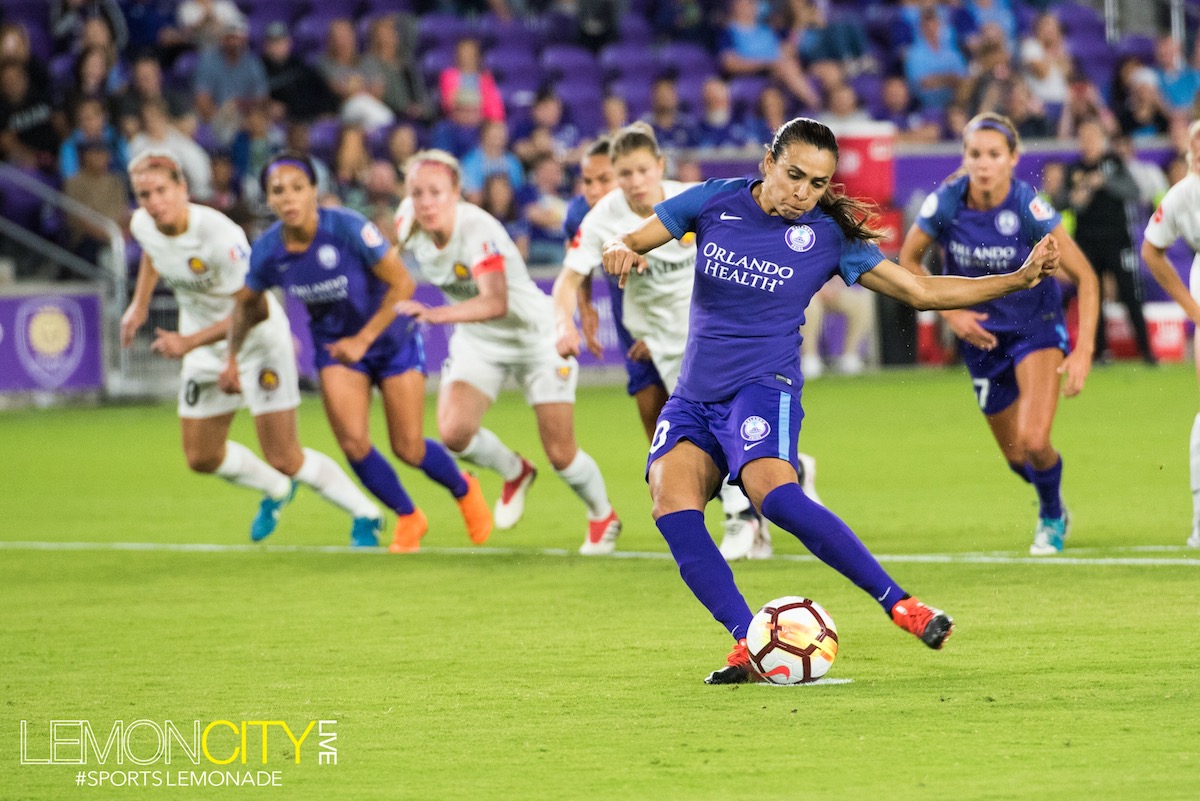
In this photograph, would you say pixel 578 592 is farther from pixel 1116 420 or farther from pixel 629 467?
pixel 1116 420

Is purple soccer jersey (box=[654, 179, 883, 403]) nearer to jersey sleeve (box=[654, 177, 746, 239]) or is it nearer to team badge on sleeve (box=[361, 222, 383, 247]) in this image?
jersey sleeve (box=[654, 177, 746, 239])

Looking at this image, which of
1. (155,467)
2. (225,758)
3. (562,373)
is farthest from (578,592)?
(155,467)

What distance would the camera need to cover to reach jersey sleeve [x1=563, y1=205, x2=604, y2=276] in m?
9.13

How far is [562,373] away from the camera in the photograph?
10.2 meters

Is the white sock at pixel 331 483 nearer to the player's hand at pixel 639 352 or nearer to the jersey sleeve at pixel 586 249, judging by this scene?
the player's hand at pixel 639 352

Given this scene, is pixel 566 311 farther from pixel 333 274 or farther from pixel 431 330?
pixel 431 330

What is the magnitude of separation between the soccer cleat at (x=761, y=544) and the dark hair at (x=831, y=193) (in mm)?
3043

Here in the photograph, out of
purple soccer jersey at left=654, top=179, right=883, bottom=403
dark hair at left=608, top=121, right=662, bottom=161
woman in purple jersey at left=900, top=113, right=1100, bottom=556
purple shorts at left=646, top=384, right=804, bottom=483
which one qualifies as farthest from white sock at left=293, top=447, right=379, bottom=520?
purple soccer jersey at left=654, top=179, right=883, bottom=403

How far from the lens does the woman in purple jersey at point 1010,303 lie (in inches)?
349

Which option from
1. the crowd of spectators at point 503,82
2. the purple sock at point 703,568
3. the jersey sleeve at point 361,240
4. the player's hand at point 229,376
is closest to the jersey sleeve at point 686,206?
the purple sock at point 703,568

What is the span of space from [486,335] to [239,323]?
1.33 m

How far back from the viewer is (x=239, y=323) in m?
9.92

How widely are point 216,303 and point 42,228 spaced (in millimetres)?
9329

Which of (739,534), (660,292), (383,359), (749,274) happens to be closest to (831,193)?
(749,274)
